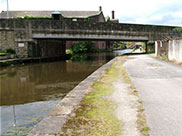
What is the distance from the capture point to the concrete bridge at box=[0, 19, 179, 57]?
Result: 23.1 meters

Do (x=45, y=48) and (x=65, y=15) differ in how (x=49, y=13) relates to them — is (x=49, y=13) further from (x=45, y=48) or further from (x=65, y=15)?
(x=45, y=48)

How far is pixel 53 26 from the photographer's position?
2391 centimetres

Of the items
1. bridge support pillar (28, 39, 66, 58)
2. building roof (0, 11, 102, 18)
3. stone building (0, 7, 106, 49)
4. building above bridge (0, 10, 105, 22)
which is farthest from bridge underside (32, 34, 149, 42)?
building roof (0, 11, 102, 18)

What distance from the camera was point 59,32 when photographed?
24.2 meters

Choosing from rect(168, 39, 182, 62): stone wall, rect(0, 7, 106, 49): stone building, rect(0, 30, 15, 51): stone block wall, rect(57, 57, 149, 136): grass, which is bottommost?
rect(57, 57, 149, 136): grass

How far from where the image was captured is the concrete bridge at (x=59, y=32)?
23109 millimetres

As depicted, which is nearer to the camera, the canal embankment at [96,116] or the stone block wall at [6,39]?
the canal embankment at [96,116]

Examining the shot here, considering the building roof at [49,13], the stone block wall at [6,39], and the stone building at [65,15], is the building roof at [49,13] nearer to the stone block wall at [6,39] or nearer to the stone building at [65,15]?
the stone building at [65,15]

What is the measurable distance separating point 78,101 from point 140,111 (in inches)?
55.2

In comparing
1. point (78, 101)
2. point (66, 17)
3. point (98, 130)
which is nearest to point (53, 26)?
point (78, 101)

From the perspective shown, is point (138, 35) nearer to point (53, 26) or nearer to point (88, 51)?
point (53, 26)

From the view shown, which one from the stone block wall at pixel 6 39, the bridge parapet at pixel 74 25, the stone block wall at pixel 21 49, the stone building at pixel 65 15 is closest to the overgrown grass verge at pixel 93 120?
the stone block wall at pixel 21 49

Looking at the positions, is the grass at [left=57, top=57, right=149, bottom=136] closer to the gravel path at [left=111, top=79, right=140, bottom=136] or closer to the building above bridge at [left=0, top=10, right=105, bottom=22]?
the gravel path at [left=111, top=79, right=140, bottom=136]

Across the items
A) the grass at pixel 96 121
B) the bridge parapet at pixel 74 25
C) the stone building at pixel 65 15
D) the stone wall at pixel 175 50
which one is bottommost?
the grass at pixel 96 121
